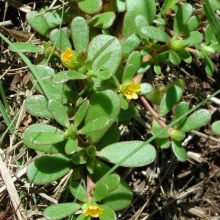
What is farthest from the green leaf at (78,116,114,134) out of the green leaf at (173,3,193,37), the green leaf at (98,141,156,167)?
the green leaf at (173,3,193,37)

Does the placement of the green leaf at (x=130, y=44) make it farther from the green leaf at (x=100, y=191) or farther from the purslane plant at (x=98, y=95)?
the green leaf at (x=100, y=191)

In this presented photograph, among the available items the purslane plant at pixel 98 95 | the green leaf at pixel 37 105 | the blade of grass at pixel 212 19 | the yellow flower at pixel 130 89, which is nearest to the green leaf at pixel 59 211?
the purslane plant at pixel 98 95

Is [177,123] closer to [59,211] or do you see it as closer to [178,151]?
[178,151]

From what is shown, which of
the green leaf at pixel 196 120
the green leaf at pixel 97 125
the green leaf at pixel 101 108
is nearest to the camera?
the green leaf at pixel 97 125

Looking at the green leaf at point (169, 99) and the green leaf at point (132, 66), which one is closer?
the green leaf at point (132, 66)

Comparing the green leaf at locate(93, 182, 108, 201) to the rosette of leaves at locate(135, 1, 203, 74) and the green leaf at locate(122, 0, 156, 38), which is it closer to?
the rosette of leaves at locate(135, 1, 203, 74)

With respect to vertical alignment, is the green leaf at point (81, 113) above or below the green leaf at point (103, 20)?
below

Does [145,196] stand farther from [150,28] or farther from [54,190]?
[150,28]
